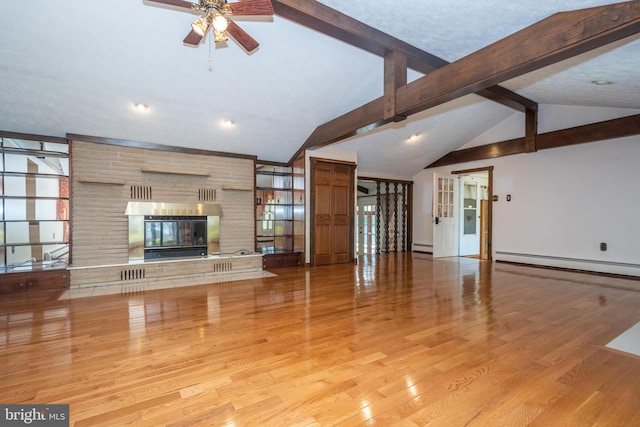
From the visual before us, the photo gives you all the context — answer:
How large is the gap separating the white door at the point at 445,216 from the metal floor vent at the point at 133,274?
6568mm

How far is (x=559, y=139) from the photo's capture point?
19.8 feet

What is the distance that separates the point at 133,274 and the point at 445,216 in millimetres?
7265

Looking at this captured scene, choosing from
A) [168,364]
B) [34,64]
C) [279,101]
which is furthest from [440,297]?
[34,64]

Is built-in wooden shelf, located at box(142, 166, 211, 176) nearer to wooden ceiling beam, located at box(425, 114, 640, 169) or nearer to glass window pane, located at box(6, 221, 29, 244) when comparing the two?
glass window pane, located at box(6, 221, 29, 244)

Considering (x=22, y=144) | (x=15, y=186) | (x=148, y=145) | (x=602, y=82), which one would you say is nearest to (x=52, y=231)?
(x=15, y=186)

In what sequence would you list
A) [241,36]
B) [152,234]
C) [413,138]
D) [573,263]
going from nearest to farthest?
[241,36]
[152,234]
[573,263]
[413,138]

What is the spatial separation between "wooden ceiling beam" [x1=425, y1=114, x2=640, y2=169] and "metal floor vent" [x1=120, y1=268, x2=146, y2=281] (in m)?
7.79

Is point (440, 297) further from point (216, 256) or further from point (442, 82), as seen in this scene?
point (216, 256)

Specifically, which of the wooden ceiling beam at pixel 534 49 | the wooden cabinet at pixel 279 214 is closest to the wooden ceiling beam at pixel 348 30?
the wooden ceiling beam at pixel 534 49

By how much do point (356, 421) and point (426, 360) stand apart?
37.3 inches

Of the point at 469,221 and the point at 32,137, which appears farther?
the point at 469,221

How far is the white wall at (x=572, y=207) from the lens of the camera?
5324mm

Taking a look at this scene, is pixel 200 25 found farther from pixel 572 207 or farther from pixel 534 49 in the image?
pixel 572 207

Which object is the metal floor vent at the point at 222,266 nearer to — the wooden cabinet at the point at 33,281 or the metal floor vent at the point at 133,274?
the metal floor vent at the point at 133,274
